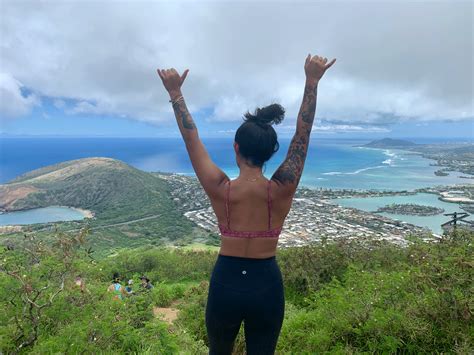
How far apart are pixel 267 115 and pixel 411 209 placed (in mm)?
50725

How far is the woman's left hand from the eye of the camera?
1.92 metres

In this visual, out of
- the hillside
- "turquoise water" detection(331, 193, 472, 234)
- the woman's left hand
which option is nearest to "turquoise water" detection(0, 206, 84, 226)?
the hillside

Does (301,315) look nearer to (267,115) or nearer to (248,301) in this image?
(248,301)

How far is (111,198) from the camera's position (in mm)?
56625

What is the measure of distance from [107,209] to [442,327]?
52.4 m

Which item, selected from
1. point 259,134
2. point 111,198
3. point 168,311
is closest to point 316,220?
point 168,311

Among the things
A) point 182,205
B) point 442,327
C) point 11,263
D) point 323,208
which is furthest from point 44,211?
point 442,327

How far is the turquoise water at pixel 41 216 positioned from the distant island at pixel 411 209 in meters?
42.2

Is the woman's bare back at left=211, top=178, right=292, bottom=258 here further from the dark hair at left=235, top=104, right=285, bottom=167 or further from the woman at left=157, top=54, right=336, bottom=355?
Result: the dark hair at left=235, top=104, right=285, bottom=167

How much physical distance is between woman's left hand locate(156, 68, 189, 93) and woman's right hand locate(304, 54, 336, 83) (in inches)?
27.6

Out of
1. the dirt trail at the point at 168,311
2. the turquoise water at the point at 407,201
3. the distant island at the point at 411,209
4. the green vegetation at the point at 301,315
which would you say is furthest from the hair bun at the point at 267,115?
the distant island at the point at 411,209

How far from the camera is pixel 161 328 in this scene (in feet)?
12.8

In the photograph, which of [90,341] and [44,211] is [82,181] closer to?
[44,211]

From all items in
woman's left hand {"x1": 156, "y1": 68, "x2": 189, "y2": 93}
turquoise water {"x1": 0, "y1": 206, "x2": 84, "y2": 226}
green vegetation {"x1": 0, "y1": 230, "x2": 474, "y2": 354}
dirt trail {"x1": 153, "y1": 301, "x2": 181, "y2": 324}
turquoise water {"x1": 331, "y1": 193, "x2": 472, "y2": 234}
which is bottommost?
turquoise water {"x1": 331, "y1": 193, "x2": 472, "y2": 234}
